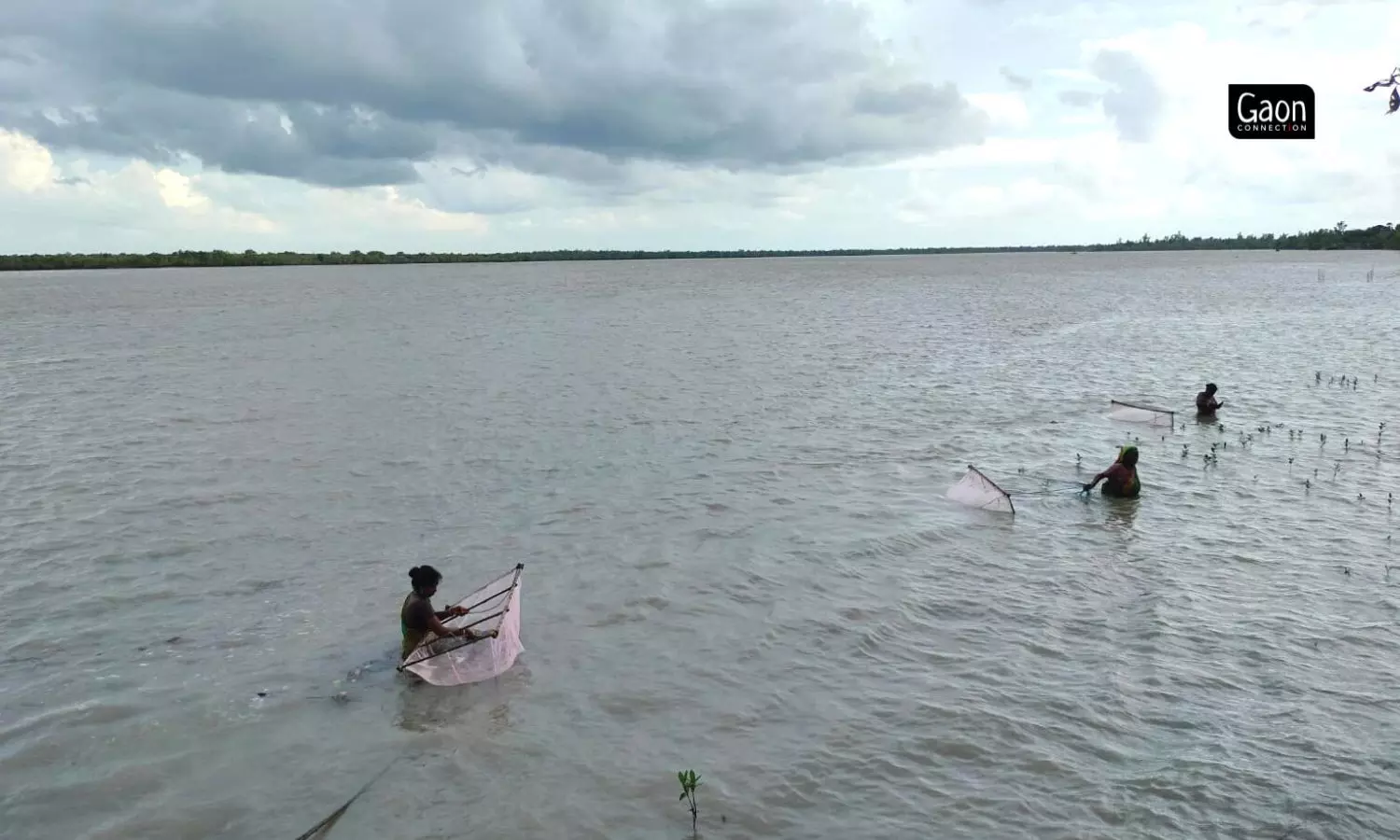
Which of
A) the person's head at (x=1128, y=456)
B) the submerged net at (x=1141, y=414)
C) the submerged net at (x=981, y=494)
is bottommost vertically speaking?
the submerged net at (x=981, y=494)

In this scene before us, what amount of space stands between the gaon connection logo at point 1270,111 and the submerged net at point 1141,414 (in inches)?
595

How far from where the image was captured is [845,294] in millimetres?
108625

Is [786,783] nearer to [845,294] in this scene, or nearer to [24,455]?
[24,455]

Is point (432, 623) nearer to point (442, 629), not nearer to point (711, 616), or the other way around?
point (442, 629)

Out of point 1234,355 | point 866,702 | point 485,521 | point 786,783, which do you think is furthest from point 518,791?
point 1234,355

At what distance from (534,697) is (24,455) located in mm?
21300

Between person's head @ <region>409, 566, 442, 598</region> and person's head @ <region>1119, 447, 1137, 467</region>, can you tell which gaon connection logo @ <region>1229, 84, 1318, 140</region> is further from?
person's head @ <region>409, 566, 442, 598</region>

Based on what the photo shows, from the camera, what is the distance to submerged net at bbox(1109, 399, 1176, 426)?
89.9 ft

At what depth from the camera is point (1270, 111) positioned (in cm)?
1320

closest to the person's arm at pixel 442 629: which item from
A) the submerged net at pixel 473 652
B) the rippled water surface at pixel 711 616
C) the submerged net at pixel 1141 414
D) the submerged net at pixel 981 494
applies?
the submerged net at pixel 473 652

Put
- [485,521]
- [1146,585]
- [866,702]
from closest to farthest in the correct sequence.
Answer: [866,702], [1146,585], [485,521]

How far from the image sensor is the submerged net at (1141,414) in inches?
1079

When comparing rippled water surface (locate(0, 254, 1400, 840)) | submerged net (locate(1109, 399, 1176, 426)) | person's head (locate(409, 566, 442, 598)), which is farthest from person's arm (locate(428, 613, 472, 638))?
submerged net (locate(1109, 399, 1176, 426))

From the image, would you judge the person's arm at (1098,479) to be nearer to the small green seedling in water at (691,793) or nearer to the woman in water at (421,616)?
the small green seedling in water at (691,793)
